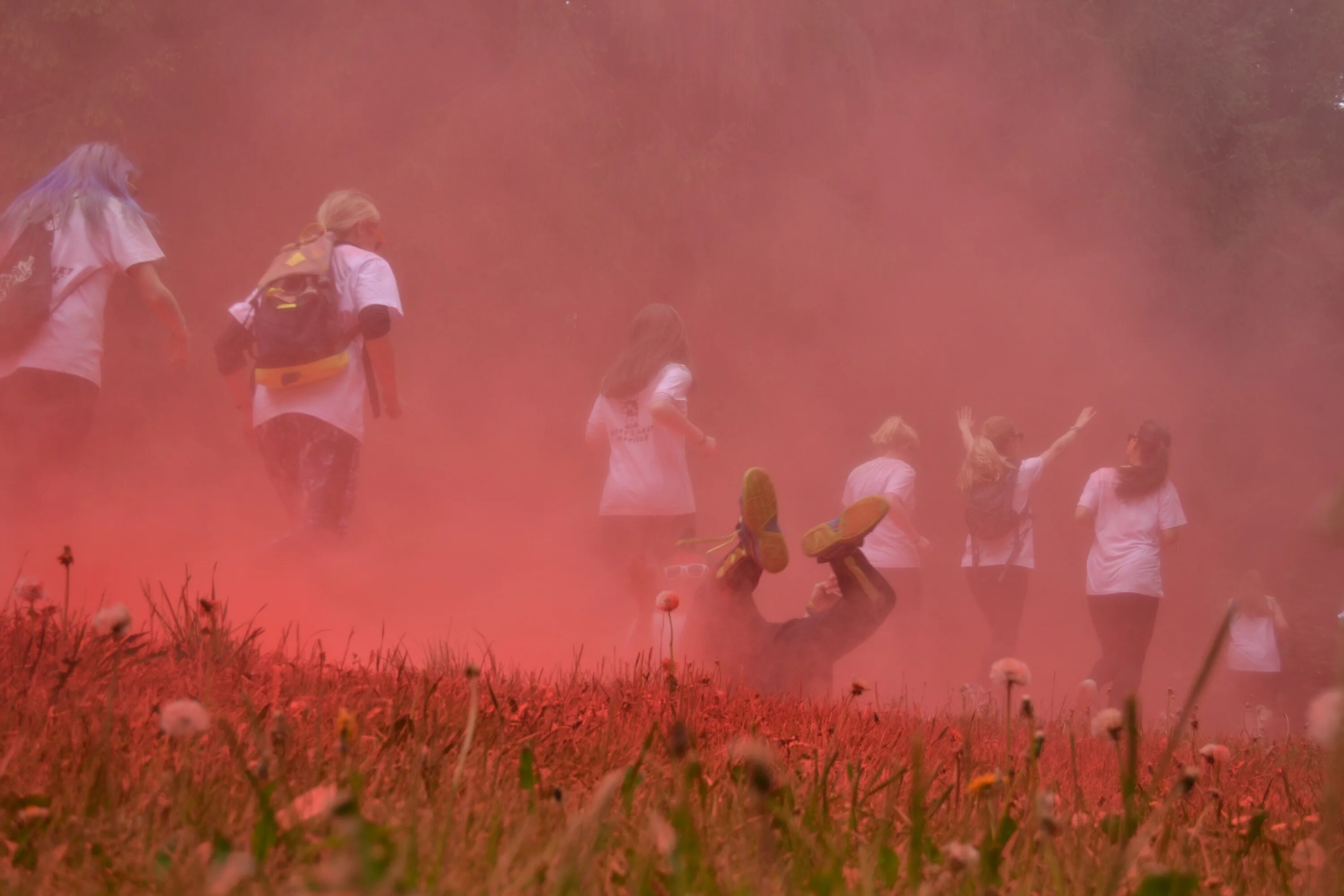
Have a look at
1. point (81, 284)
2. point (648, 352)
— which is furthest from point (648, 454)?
point (81, 284)

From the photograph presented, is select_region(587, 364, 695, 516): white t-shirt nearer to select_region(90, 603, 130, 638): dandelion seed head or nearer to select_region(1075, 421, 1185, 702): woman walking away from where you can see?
select_region(1075, 421, 1185, 702): woman walking away

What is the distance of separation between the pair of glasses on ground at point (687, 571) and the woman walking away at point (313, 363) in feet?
5.10

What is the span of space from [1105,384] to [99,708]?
14.6 m

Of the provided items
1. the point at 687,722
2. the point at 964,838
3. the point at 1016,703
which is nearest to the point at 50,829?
the point at 964,838

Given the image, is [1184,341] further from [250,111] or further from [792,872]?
[792,872]

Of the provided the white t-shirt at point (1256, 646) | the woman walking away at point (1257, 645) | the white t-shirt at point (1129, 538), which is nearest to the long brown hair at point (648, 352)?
the white t-shirt at point (1129, 538)

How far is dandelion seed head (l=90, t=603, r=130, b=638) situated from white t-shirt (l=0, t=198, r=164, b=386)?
3.13 m

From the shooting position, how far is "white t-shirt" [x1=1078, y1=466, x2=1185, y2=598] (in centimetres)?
667

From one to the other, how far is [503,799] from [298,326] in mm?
3478

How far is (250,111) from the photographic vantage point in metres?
10.4

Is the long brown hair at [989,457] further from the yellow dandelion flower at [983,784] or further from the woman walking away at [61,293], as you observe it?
the yellow dandelion flower at [983,784]

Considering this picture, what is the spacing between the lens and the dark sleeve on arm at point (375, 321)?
182 inches

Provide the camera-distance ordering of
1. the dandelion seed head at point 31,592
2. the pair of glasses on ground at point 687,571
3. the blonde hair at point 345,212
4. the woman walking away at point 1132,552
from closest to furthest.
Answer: the dandelion seed head at point 31,592 < the blonde hair at point 345,212 < the pair of glasses on ground at point 687,571 < the woman walking away at point 1132,552

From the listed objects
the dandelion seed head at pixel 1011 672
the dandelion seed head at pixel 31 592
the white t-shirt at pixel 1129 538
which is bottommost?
the dandelion seed head at pixel 1011 672
